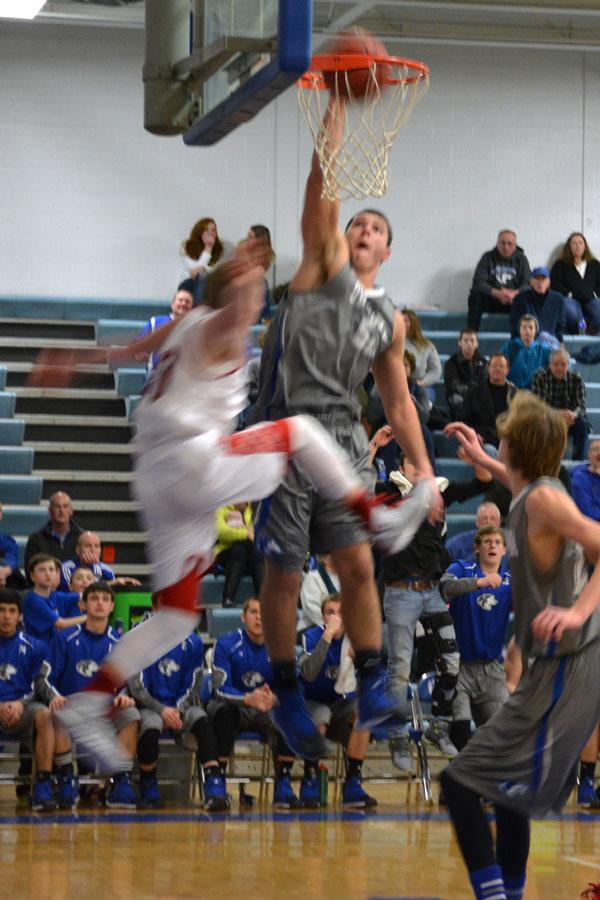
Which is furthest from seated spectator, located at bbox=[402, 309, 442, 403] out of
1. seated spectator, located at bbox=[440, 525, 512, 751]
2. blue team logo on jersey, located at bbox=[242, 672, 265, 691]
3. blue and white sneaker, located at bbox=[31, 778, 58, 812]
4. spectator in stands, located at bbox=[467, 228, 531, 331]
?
blue and white sneaker, located at bbox=[31, 778, 58, 812]

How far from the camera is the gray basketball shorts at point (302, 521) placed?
5672 mm

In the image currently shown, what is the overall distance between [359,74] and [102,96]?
13.8 meters

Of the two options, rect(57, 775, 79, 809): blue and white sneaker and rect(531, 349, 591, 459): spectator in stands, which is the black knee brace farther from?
rect(531, 349, 591, 459): spectator in stands

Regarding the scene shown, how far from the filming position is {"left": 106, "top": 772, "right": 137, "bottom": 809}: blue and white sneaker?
36.6 feet

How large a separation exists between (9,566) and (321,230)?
7.55 m

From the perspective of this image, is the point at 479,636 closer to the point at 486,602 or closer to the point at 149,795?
the point at 486,602

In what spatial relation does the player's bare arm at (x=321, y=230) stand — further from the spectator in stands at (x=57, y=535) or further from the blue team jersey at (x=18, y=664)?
the spectator in stands at (x=57, y=535)

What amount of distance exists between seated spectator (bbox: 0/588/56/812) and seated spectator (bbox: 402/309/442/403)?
5.13m

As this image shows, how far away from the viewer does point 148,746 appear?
1105 centimetres

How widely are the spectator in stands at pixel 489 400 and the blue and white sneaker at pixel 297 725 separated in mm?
9335

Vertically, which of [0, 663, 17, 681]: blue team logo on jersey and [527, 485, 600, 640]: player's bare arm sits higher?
[527, 485, 600, 640]: player's bare arm

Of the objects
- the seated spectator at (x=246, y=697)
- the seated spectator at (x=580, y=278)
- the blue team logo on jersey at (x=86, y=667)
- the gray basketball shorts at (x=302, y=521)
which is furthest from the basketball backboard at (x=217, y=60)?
the seated spectator at (x=580, y=278)

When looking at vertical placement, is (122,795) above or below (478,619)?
below

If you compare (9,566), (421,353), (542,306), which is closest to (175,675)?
(9,566)
